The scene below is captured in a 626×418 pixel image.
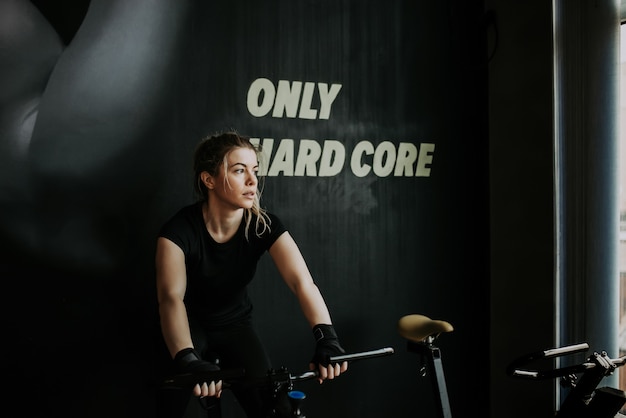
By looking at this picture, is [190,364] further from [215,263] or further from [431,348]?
[431,348]

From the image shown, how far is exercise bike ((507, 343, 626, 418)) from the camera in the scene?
2051 mm

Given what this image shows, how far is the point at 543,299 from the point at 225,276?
170 cm

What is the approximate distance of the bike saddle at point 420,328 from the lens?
2.56 meters

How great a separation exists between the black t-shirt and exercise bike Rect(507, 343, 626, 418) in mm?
1186

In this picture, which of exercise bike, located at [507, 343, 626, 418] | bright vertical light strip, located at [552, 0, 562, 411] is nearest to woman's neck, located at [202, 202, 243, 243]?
exercise bike, located at [507, 343, 626, 418]

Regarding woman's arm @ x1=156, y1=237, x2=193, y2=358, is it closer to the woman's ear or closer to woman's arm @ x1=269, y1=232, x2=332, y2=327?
the woman's ear

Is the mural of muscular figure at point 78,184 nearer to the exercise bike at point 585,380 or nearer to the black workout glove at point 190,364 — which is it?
the black workout glove at point 190,364

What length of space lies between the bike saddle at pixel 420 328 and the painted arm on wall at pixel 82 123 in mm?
1286

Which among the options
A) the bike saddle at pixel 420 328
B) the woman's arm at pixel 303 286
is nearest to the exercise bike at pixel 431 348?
the bike saddle at pixel 420 328

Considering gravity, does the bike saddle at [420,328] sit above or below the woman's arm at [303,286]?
below

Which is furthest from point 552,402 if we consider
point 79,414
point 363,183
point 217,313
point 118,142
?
point 118,142

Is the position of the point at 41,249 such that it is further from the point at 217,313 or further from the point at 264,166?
the point at 264,166

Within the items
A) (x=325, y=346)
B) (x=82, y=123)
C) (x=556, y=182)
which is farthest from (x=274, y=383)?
(x=556, y=182)

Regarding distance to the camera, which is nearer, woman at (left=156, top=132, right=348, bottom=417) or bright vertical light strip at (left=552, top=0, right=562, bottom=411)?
woman at (left=156, top=132, right=348, bottom=417)
